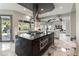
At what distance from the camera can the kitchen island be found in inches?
89.1

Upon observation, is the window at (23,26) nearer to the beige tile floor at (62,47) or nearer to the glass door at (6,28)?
the glass door at (6,28)

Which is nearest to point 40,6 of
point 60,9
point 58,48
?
point 60,9

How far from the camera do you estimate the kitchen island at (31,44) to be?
2.26m

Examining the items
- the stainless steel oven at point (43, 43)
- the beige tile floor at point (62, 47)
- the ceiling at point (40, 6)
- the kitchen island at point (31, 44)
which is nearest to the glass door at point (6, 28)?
the kitchen island at point (31, 44)

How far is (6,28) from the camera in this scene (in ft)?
7.79

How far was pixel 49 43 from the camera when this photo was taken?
238 centimetres

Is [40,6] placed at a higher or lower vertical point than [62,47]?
higher

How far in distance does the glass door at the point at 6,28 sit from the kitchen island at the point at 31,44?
0.62ft

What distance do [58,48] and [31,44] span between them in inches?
21.5

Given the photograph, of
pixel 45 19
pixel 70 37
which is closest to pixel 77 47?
pixel 70 37

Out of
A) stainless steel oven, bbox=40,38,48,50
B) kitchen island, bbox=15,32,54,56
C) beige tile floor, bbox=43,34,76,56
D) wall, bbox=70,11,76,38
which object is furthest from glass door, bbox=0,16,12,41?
wall, bbox=70,11,76,38

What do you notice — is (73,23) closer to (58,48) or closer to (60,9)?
(60,9)

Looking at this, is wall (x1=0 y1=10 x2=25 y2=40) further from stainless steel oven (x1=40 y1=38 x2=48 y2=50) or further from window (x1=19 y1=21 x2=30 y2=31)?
stainless steel oven (x1=40 y1=38 x2=48 y2=50)

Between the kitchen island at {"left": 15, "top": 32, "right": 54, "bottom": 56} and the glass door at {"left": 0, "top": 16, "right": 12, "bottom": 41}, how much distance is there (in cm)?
19
